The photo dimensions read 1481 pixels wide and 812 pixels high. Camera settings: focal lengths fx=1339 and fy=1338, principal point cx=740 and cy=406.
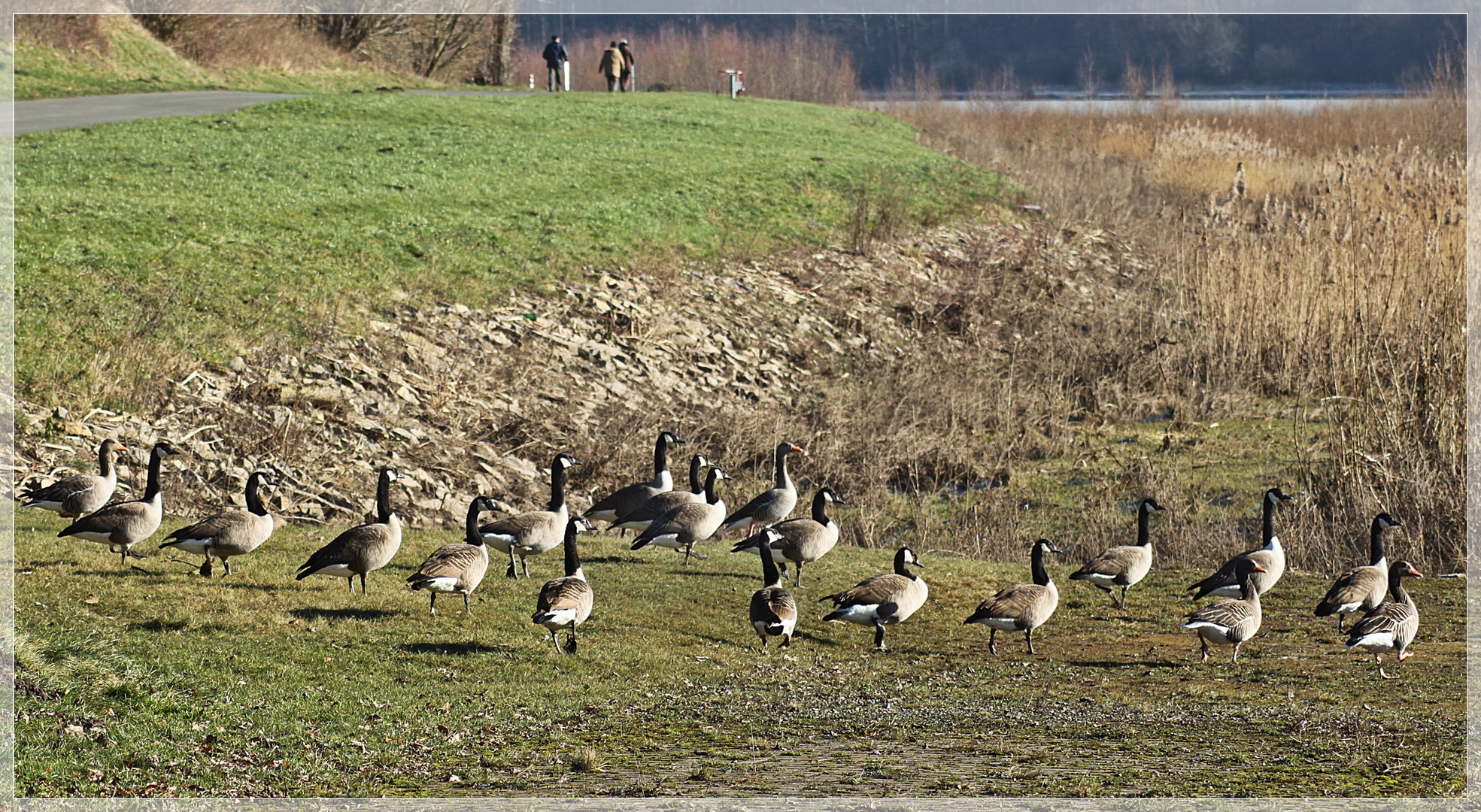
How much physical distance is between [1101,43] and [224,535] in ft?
514

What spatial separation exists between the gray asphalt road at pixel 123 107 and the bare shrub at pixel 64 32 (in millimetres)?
4757

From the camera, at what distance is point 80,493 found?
1560 centimetres

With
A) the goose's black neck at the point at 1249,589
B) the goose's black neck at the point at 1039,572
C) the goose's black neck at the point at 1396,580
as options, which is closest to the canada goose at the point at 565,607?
the goose's black neck at the point at 1039,572

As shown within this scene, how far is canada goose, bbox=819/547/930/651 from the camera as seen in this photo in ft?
45.2

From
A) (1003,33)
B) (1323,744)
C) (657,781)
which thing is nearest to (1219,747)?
(1323,744)

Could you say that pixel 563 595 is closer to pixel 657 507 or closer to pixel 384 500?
pixel 384 500

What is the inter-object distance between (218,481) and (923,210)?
30371mm

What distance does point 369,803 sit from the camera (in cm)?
902

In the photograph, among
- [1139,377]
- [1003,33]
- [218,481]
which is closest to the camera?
[218,481]

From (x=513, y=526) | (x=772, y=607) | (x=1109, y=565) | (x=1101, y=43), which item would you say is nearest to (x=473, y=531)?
(x=513, y=526)

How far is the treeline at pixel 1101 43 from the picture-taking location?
13525cm

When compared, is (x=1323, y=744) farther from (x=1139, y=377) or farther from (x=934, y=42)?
(x=934, y=42)

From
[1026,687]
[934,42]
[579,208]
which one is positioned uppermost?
[934,42]

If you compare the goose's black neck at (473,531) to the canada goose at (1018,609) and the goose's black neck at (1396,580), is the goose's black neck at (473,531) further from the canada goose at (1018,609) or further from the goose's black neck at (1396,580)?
the goose's black neck at (1396,580)
